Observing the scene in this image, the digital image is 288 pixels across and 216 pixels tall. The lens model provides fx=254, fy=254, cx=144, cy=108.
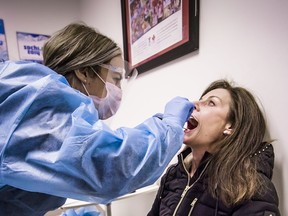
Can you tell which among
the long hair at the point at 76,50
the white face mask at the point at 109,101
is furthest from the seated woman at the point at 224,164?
the long hair at the point at 76,50

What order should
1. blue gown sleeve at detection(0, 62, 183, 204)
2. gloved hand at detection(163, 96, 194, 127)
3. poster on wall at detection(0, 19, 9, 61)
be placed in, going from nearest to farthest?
blue gown sleeve at detection(0, 62, 183, 204) → gloved hand at detection(163, 96, 194, 127) → poster on wall at detection(0, 19, 9, 61)

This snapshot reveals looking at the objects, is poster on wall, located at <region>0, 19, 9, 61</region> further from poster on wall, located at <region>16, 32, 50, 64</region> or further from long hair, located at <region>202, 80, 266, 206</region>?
long hair, located at <region>202, 80, 266, 206</region>

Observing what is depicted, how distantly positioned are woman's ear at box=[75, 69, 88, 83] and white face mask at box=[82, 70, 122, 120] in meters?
0.07

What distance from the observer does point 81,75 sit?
0.90m

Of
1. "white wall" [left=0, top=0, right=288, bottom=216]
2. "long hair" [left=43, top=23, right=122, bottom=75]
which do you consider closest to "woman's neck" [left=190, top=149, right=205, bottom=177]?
"white wall" [left=0, top=0, right=288, bottom=216]

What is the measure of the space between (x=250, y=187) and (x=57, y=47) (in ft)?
2.61

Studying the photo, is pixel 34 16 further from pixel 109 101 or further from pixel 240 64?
pixel 240 64

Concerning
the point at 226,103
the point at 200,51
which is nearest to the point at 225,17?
the point at 200,51

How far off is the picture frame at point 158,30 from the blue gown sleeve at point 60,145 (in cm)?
81

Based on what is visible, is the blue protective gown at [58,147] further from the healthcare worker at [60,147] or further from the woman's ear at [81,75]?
the woman's ear at [81,75]

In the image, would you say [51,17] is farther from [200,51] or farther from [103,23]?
[200,51]

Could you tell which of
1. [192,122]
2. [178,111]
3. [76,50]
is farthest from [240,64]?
[76,50]

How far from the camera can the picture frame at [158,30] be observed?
1.29m

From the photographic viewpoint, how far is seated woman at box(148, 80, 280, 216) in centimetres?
85
